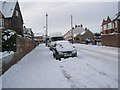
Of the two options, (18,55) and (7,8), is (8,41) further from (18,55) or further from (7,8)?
(7,8)

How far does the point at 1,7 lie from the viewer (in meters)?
33.8

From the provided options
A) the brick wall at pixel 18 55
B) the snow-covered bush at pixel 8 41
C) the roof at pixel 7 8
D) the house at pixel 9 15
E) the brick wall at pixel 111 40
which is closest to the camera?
the brick wall at pixel 18 55

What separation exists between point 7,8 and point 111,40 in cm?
2191

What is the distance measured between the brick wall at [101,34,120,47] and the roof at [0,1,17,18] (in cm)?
1889

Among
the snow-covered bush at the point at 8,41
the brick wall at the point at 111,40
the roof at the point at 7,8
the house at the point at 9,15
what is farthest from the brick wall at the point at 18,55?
the roof at the point at 7,8

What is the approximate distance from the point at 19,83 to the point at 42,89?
1.32 m

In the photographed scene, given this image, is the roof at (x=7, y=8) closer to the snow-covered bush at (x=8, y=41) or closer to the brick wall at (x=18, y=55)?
the brick wall at (x=18, y=55)

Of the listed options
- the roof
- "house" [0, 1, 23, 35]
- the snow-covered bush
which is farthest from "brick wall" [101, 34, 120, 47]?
the roof

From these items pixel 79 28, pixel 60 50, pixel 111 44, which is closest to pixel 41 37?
pixel 79 28

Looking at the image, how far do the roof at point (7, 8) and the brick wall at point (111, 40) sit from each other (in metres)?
18.9

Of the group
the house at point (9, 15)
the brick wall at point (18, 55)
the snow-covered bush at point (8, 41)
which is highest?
the house at point (9, 15)

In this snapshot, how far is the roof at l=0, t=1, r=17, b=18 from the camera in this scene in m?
31.4

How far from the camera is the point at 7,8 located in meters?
32.9

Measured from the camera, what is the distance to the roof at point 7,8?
31.4 meters
